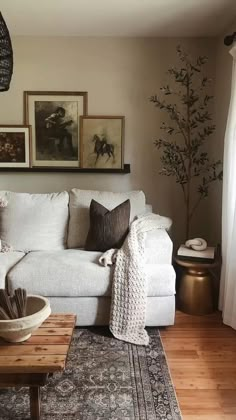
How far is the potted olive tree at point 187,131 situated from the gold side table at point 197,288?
2.02ft

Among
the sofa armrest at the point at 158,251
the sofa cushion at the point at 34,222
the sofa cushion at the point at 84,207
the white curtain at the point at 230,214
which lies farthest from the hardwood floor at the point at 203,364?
the sofa cushion at the point at 34,222

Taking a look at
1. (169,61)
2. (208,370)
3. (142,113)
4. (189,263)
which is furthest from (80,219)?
(169,61)

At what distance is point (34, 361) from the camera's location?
61.8 inches

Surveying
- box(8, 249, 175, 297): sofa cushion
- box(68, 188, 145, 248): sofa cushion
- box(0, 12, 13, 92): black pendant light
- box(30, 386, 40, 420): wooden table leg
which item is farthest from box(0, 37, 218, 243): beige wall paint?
box(30, 386, 40, 420): wooden table leg

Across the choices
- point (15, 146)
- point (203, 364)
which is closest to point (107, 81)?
point (15, 146)

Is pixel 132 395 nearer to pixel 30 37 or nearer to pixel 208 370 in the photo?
pixel 208 370

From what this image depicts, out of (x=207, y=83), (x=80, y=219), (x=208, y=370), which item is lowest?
(x=208, y=370)

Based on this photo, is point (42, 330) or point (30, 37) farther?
point (30, 37)

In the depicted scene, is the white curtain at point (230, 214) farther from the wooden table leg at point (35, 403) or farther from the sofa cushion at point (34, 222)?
the wooden table leg at point (35, 403)

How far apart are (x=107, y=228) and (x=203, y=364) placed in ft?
3.97

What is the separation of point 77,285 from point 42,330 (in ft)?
2.30

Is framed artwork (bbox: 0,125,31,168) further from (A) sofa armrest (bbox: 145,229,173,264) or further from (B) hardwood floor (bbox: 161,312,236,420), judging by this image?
(B) hardwood floor (bbox: 161,312,236,420)

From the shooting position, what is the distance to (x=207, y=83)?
3.64 meters

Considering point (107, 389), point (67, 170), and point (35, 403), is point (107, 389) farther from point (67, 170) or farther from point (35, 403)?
point (67, 170)
